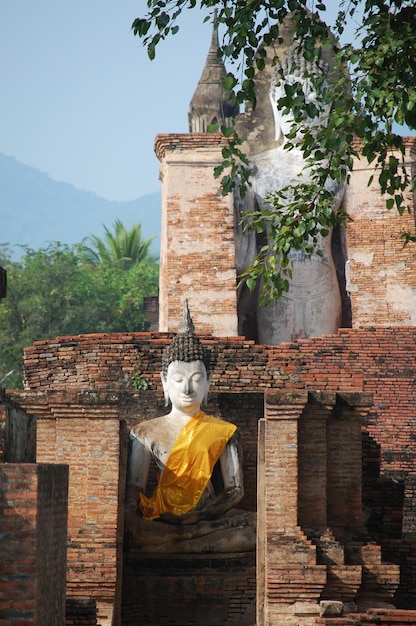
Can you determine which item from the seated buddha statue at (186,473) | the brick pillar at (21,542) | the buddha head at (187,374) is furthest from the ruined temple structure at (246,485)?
the buddha head at (187,374)

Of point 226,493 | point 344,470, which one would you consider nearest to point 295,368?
point 226,493

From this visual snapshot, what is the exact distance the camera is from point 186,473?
45.7 feet

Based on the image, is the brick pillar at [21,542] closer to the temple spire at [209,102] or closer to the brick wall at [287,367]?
the brick wall at [287,367]

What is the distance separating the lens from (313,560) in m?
12.4

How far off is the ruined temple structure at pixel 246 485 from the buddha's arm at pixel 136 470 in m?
0.48

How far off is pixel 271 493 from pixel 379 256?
9.89 metres

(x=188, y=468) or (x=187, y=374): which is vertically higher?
(x=187, y=374)

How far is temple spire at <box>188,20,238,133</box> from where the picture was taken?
28.8 meters

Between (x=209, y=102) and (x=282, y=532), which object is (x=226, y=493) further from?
(x=209, y=102)

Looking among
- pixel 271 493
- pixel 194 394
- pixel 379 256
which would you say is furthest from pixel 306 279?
pixel 271 493

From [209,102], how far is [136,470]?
16.6 meters

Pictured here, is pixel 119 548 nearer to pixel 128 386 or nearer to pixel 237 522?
pixel 237 522

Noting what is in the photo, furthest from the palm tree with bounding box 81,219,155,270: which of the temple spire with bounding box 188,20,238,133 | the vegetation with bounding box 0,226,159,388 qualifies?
the temple spire with bounding box 188,20,238,133

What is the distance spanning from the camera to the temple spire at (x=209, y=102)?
28.8 m
